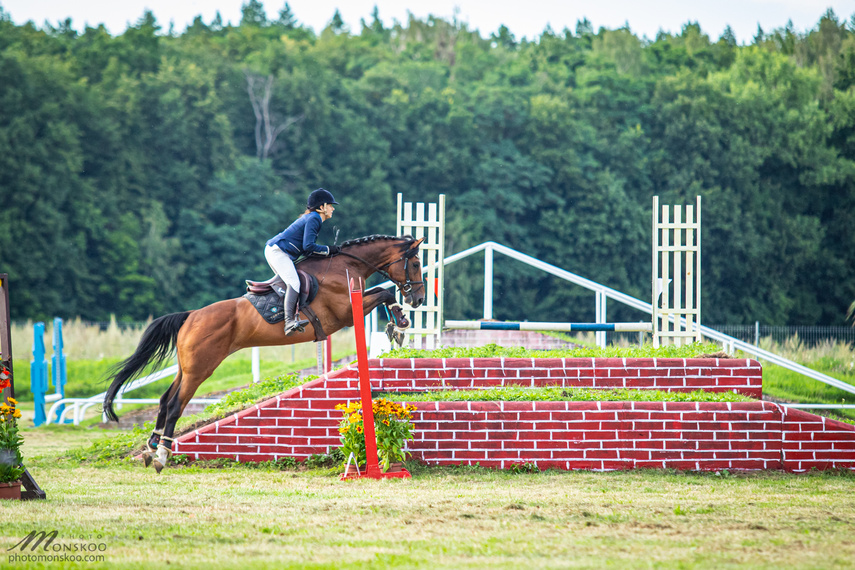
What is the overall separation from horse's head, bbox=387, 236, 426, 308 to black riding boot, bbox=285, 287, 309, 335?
96 cm

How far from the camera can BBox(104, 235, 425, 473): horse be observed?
8.12 metres

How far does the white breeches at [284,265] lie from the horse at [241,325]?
0.64ft

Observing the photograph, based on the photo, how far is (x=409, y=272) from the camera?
8.45 metres

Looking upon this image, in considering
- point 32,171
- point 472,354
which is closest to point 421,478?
point 472,354

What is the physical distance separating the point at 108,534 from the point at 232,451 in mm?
3222

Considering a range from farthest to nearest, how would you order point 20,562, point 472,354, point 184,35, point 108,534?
point 184,35 < point 472,354 < point 108,534 < point 20,562

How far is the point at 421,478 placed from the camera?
725 centimetres

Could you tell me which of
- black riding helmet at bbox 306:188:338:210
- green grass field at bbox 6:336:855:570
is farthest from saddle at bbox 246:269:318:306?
green grass field at bbox 6:336:855:570

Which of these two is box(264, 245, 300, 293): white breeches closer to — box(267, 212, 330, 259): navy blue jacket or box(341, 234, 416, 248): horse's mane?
box(267, 212, 330, 259): navy blue jacket

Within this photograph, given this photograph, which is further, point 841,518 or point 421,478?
point 421,478

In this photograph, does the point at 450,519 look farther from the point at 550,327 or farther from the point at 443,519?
the point at 550,327

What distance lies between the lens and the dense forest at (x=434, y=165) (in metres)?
32.9

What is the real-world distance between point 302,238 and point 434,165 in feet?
94.2

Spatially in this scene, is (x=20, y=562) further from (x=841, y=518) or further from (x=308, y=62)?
(x=308, y=62)
